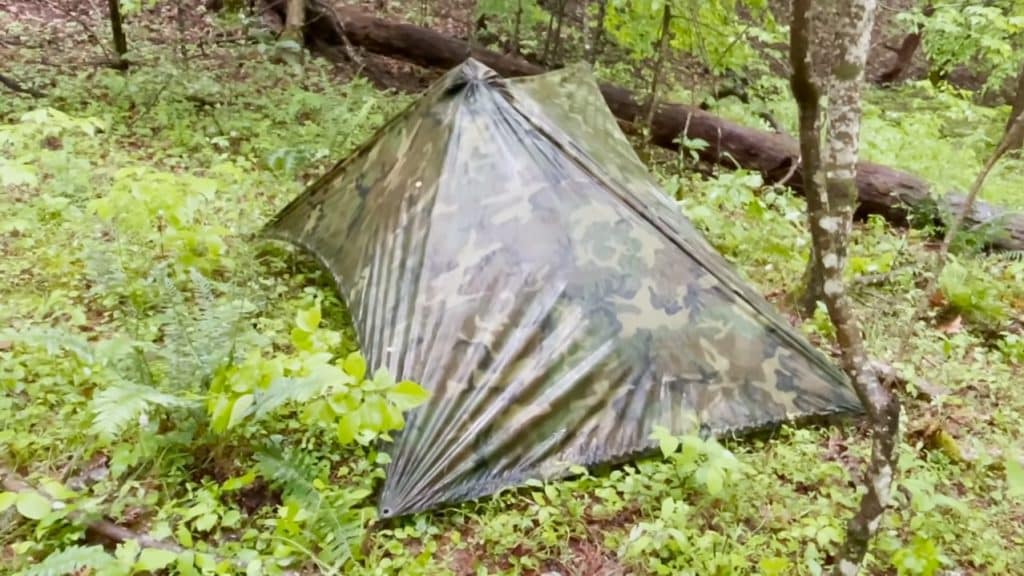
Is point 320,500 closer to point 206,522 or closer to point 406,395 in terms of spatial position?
point 206,522

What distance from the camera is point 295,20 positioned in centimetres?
854

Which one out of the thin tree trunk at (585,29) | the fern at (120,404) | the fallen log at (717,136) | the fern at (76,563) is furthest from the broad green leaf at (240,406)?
the thin tree trunk at (585,29)

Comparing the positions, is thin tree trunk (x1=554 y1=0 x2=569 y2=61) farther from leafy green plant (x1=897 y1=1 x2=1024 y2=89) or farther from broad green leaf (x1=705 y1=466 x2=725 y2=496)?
broad green leaf (x1=705 y1=466 x2=725 y2=496)

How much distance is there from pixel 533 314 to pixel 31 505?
1913 millimetres

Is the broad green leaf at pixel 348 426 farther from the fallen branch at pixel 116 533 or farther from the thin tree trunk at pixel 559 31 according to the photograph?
the thin tree trunk at pixel 559 31

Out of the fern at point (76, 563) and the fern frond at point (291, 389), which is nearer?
the fern at point (76, 563)

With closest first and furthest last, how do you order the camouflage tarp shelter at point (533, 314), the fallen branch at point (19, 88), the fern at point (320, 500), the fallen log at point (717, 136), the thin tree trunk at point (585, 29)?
the fern at point (320, 500) → the camouflage tarp shelter at point (533, 314) → the fallen log at point (717, 136) → the fallen branch at point (19, 88) → the thin tree trunk at point (585, 29)

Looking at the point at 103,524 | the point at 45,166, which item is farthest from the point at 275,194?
the point at 103,524

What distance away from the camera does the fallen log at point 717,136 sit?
240 inches

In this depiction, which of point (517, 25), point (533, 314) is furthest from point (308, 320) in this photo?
point (517, 25)

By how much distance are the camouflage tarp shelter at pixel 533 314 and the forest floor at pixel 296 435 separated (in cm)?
16

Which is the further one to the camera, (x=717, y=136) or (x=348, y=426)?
(x=717, y=136)

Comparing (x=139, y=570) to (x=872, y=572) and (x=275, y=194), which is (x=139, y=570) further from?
(x=275, y=194)

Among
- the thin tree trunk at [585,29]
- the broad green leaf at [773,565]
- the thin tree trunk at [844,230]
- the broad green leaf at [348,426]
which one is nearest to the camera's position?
the thin tree trunk at [844,230]
